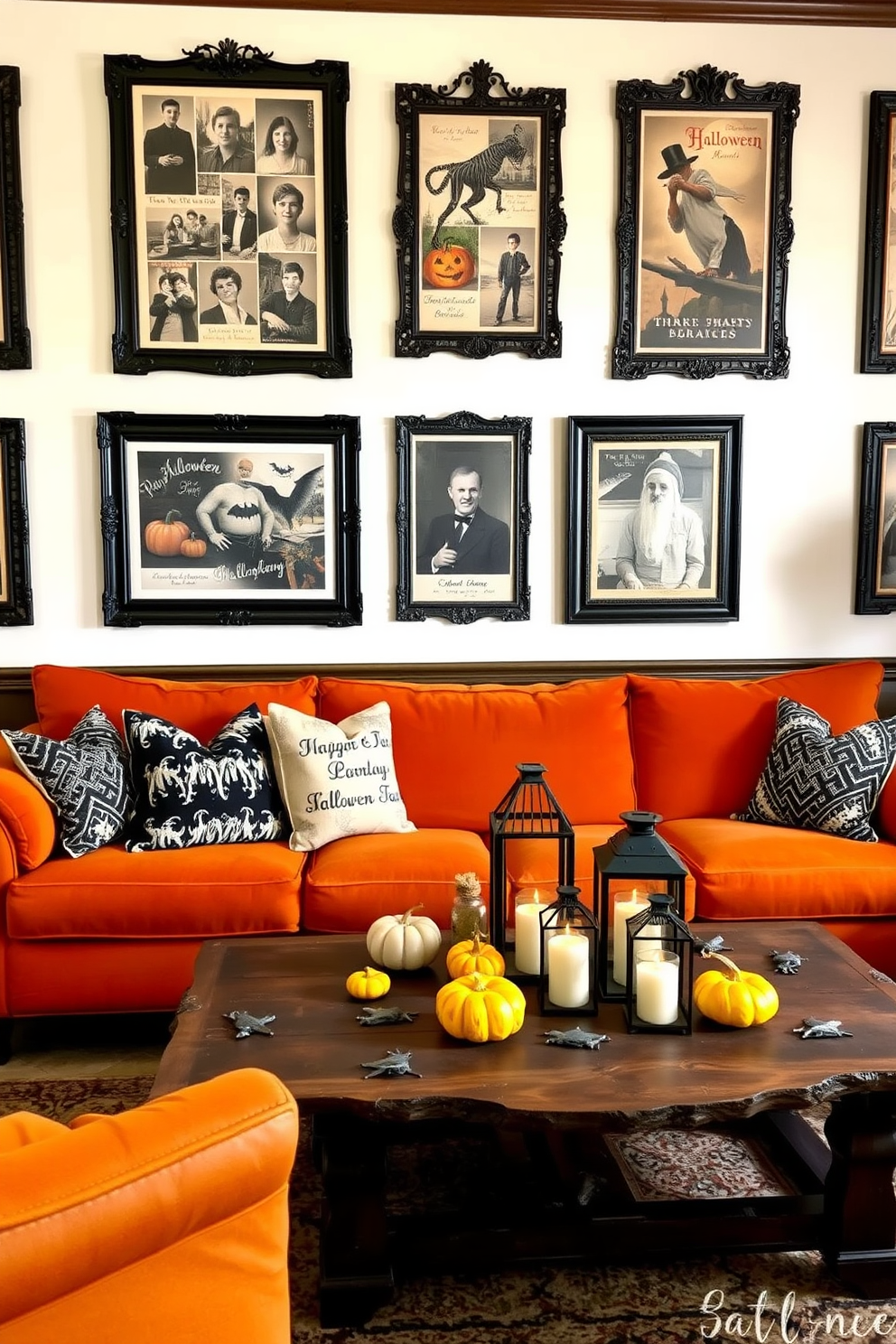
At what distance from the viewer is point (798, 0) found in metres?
3.96

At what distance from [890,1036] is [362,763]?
6.10 ft

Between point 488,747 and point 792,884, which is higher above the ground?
point 488,747

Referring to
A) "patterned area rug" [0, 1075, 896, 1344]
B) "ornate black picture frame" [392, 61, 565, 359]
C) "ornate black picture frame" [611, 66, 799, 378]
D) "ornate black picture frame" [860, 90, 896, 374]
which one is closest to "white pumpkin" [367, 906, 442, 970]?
"patterned area rug" [0, 1075, 896, 1344]

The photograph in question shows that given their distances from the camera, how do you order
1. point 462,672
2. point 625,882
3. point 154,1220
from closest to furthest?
point 154,1220
point 625,882
point 462,672

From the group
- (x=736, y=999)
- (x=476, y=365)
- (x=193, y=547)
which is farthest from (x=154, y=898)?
(x=476, y=365)

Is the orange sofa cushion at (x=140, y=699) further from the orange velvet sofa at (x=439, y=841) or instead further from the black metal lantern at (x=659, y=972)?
the black metal lantern at (x=659, y=972)

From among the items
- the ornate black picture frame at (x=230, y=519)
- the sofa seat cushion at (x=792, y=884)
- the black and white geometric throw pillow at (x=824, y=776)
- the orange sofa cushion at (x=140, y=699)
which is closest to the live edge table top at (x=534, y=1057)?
the sofa seat cushion at (x=792, y=884)

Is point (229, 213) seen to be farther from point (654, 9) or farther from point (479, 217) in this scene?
point (654, 9)

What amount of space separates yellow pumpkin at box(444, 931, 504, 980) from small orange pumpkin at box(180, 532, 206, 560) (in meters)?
2.21

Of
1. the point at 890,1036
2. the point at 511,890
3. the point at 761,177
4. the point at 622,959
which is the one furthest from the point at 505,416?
the point at 890,1036

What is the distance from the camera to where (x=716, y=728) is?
3795 millimetres

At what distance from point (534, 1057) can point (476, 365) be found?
278 cm

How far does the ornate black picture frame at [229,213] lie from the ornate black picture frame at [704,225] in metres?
1.07

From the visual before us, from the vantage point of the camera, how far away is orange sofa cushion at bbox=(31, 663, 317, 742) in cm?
369
